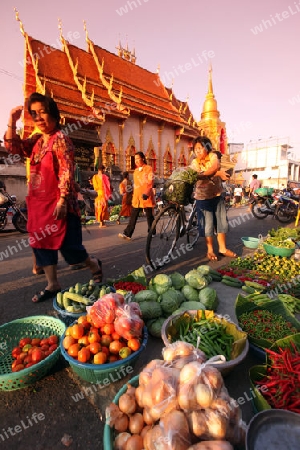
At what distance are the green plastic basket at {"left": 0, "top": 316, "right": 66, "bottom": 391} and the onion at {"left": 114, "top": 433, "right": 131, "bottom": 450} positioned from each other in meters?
0.83

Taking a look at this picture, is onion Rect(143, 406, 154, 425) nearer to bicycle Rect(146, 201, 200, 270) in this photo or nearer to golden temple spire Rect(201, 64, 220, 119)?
bicycle Rect(146, 201, 200, 270)

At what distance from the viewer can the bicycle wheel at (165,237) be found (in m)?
4.27

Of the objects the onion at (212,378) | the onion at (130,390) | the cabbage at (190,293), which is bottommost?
the cabbage at (190,293)

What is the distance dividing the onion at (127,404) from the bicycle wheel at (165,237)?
2760 millimetres

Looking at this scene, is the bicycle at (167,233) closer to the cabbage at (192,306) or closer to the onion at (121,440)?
the cabbage at (192,306)

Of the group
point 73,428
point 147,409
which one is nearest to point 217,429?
point 147,409

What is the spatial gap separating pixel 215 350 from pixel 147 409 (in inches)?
31.6

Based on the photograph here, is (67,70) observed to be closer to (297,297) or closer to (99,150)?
(99,150)

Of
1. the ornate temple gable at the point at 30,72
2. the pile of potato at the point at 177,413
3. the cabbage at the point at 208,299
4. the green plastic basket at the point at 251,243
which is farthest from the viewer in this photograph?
the ornate temple gable at the point at 30,72

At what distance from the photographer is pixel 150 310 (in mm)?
2373

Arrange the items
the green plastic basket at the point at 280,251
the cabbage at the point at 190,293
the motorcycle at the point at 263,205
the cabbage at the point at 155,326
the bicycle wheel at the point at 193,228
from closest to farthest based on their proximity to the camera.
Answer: the cabbage at the point at 155,326, the cabbage at the point at 190,293, the green plastic basket at the point at 280,251, the bicycle wheel at the point at 193,228, the motorcycle at the point at 263,205

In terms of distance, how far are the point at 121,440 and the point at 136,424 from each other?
3.7 inches

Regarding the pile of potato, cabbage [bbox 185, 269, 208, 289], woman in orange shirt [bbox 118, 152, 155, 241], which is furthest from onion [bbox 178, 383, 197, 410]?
woman in orange shirt [bbox 118, 152, 155, 241]

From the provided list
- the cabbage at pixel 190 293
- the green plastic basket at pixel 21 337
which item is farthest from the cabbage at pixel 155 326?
the green plastic basket at pixel 21 337
